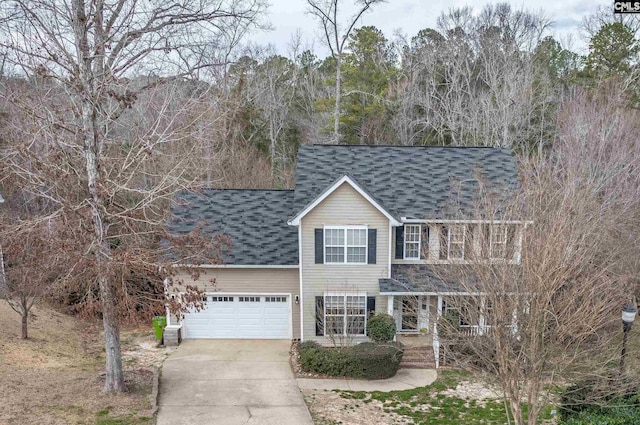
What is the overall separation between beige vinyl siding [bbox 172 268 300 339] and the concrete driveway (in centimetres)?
197

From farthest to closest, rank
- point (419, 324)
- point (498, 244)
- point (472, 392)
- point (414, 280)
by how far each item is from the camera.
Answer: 1. point (419, 324)
2. point (414, 280)
3. point (472, 392)
4. point (498, 244)

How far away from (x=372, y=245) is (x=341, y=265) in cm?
132

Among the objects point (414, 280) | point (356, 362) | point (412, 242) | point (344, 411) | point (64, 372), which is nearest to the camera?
point (344, 411)

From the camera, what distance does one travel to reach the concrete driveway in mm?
12102

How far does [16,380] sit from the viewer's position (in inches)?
492

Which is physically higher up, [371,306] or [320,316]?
[371,306]

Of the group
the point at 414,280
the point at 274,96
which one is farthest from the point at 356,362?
the point at 274,96

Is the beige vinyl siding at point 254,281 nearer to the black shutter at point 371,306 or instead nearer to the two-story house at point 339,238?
the two-story house at point 339,238

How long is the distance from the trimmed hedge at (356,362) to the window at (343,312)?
1532 millimetres

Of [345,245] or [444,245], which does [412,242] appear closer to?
[444,245]

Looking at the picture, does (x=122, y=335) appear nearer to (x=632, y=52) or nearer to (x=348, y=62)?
(x=348, y=62)

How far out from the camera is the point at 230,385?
555 inches

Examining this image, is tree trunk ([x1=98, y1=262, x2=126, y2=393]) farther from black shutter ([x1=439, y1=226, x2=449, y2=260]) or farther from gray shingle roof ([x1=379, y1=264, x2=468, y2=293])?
black shutter ([x1=439, y1=226, x2=449, y2=260])

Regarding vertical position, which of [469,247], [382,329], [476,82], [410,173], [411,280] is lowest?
[382,329]
